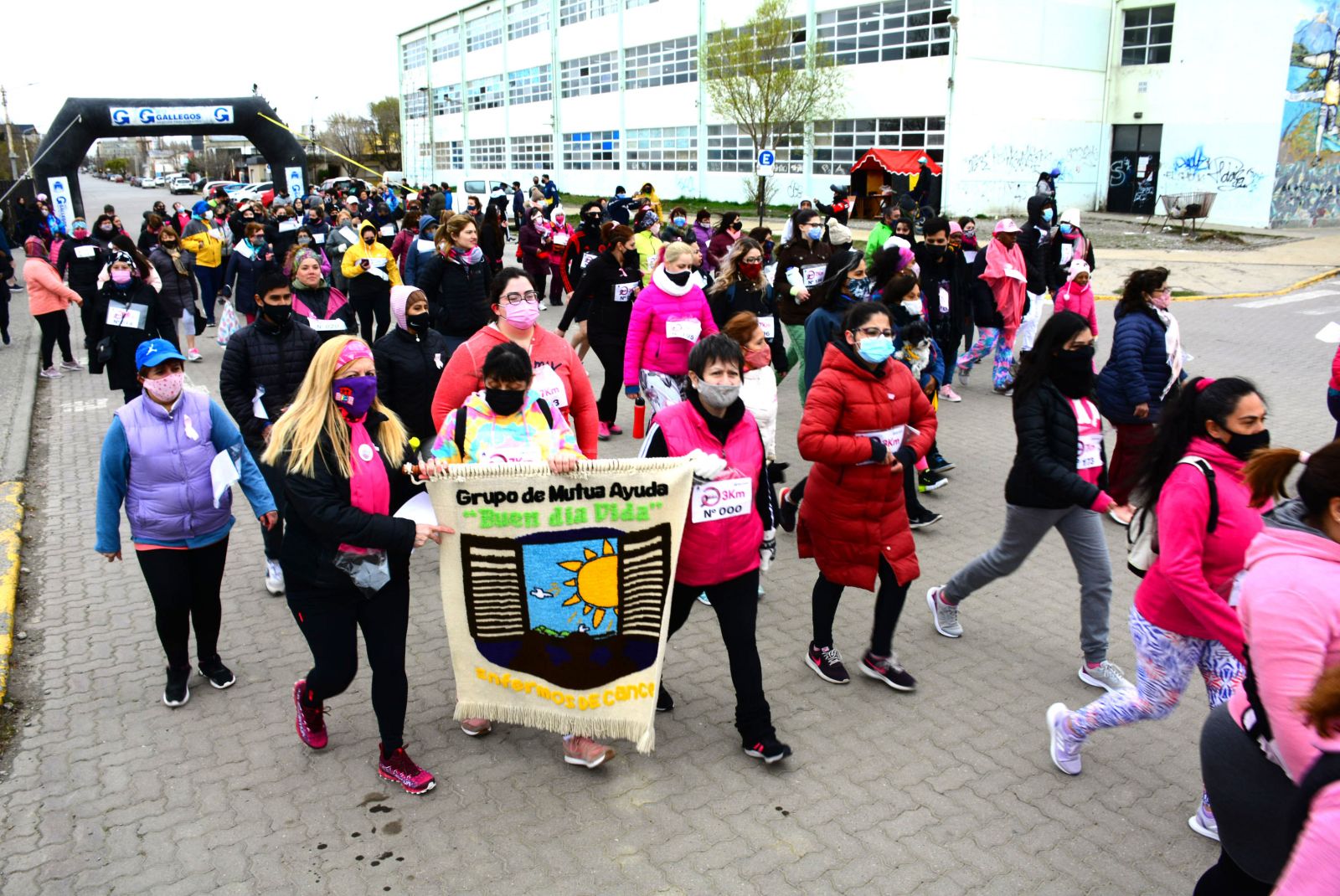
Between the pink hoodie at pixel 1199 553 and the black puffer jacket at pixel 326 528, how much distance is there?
2.84 meters

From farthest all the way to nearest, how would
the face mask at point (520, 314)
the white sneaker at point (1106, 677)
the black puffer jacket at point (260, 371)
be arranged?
the black puffer jacket at point (260, 371) < the face mask at point (520, 314) < the white sneaker at point (1106, 677)

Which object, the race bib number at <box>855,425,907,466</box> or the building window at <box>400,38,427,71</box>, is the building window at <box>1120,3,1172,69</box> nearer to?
the race bib number at <box>855,425,907,466</box>

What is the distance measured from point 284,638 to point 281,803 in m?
1.69

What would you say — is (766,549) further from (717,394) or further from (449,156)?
(449,156)

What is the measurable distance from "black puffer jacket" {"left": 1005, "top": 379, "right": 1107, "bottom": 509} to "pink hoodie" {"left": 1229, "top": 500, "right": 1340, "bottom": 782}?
2.11m

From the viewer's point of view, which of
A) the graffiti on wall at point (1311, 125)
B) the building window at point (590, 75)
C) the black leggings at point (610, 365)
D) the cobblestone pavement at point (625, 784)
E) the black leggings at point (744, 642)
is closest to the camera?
the cobblestone pavement at point (625, 784)

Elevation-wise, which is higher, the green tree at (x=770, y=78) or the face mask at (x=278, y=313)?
the green tree at (x=770, y=78)

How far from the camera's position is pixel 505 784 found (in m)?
4.20

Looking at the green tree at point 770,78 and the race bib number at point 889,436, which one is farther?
the green tree at point 770,78

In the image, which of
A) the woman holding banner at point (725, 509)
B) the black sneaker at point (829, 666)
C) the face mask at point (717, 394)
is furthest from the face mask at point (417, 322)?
the black sneaker at point (829, 666)

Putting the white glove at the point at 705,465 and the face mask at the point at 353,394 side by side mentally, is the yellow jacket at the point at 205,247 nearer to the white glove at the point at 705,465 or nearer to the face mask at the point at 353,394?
the face mask at the point at 353,394

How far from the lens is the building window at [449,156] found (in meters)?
68.5

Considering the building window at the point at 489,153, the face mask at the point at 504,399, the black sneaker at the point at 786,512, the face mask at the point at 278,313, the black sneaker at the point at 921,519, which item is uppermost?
the building window at the point at 489,153

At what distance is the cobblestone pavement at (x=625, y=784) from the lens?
366cm
